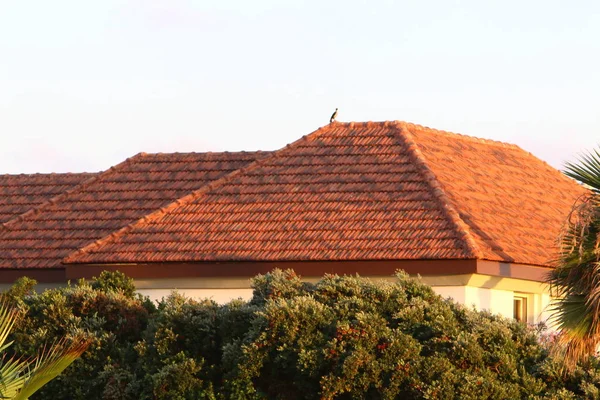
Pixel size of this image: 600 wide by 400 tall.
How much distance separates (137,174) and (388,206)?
22.1 ft

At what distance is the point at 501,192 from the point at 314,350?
11.3 metres

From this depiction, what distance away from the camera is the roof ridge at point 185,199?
22469mm

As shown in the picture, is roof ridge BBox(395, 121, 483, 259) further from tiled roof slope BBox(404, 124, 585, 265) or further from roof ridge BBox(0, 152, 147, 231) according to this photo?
roof ridge BBox(0, 152, 147, 231)

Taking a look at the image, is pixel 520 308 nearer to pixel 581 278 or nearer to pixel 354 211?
pixel 354 211

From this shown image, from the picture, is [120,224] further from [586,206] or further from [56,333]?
[586,206]

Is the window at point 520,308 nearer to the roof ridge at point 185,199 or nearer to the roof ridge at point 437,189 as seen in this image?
the roof ridge at point 437,189

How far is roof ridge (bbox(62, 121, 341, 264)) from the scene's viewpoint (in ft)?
73.7

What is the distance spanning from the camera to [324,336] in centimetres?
1492

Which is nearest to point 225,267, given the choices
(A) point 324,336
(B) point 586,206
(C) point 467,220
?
(C) point 467,220

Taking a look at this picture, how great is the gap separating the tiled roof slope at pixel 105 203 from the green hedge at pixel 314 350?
7.10 metres

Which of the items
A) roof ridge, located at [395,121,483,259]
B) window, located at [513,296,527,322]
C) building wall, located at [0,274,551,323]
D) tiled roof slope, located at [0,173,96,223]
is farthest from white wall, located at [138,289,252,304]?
tiled roof slope, located at [0,173,96,223]

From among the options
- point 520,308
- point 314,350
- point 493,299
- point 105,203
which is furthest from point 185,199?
point 314,350

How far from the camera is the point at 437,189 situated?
73.8 feet

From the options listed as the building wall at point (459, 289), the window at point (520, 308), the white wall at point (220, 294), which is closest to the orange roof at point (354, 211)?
the building wall at point (459, 289)
